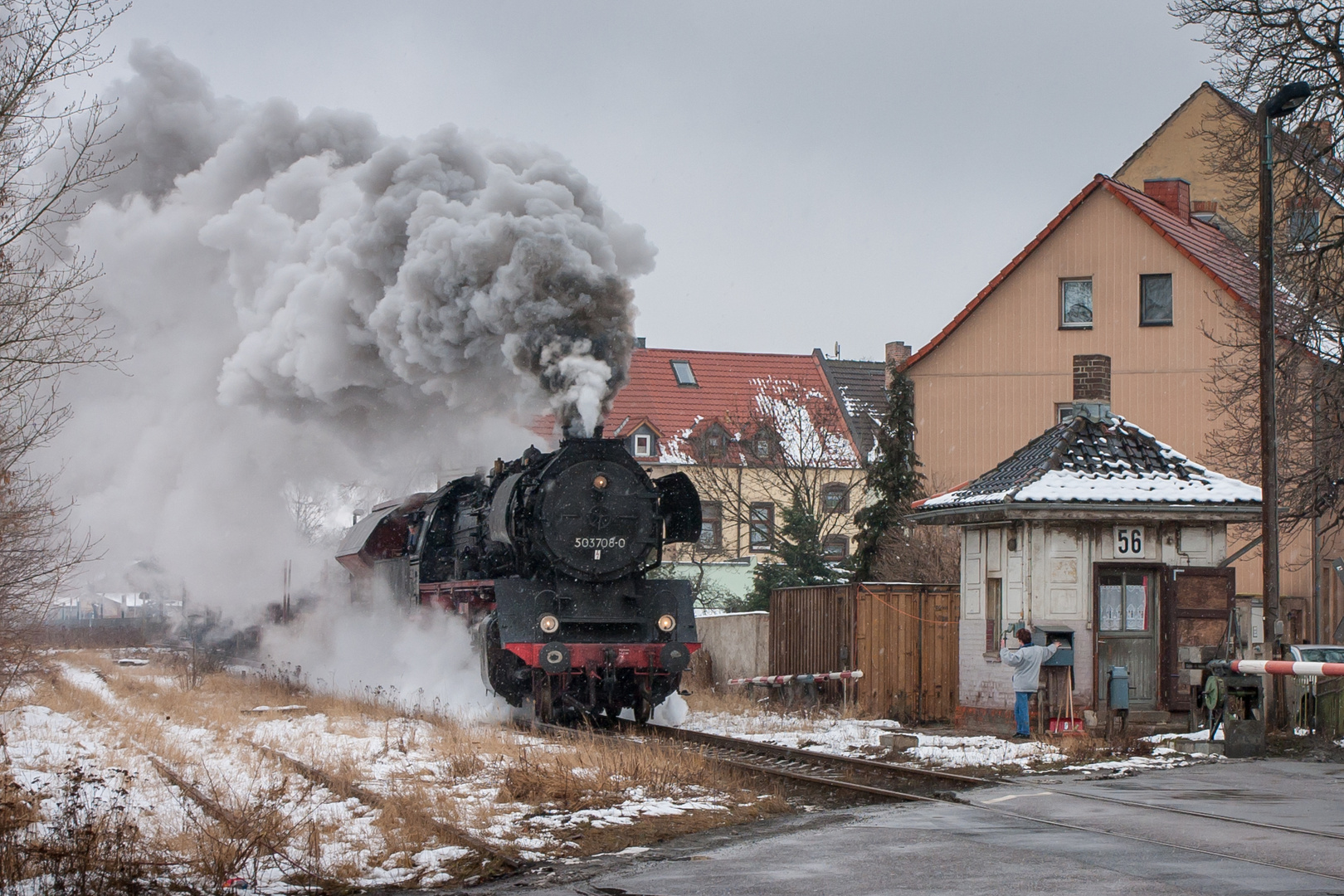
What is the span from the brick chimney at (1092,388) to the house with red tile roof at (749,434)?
42.2ft

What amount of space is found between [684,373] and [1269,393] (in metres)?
31.3

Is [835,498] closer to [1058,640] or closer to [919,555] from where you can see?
[919,555]

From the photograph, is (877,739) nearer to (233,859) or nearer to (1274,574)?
(1274,574)

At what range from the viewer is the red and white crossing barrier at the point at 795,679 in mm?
17859

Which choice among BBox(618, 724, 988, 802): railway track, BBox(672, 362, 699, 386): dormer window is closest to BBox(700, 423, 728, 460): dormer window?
BBox(672, 362, 699, 386): dormer window

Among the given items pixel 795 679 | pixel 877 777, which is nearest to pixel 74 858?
pixel 877 777

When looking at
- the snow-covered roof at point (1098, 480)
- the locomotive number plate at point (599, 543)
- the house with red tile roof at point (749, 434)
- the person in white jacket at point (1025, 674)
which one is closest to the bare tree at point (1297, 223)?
the snow-covered roof at point (1098, 480)

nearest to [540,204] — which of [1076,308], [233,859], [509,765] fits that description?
[509,765]

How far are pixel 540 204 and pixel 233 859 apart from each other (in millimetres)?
11972

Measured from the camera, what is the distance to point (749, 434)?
35.9 m

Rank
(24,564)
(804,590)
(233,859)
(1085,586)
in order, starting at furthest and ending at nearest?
1. (804,590)
2. (1085,586)
3. (24,564)
4. (233,859)

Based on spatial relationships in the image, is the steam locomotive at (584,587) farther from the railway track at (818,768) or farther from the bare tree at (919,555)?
the bare tree at (919,555)

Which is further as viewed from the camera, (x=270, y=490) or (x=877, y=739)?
(x=270, y=490)

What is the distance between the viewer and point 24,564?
45.3ft
